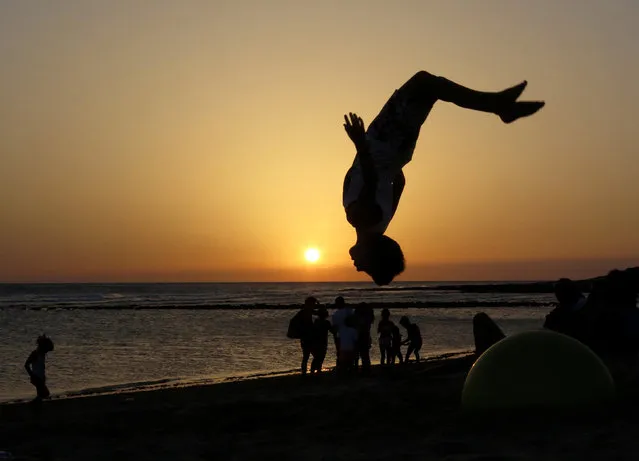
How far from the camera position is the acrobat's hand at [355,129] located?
611cm

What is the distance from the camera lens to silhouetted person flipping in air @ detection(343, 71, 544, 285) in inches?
241

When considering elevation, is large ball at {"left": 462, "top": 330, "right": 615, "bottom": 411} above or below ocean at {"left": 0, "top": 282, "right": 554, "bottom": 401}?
above

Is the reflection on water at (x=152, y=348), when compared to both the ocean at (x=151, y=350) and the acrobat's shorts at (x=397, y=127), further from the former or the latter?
the acrobat's shorts at (x=397, y=127)

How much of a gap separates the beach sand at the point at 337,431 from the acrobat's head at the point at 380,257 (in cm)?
176

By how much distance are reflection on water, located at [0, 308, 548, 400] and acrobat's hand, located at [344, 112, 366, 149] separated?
14709mm

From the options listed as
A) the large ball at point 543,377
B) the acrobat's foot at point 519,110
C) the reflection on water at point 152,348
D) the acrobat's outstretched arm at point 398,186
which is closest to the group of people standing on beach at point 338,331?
the reflection on water at point 152,348

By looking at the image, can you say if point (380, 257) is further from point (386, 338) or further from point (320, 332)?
point (386, 338)

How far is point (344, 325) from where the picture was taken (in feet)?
53.0

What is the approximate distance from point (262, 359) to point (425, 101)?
2109 cm

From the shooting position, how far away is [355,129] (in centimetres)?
610

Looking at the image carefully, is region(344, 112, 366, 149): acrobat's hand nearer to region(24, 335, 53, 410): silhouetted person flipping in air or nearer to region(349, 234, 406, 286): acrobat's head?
region(349, 234, 406, 286): acrobat's head

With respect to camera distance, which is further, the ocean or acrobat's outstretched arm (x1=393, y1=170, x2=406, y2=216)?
the ocean

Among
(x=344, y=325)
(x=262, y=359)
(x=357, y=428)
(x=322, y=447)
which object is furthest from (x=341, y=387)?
(x=262, y=359)

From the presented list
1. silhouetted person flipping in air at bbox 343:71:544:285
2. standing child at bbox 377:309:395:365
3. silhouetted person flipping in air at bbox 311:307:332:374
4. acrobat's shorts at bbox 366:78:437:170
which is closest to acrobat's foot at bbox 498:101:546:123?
silhouetted person flipping in air at bbox 343:71:544:285
